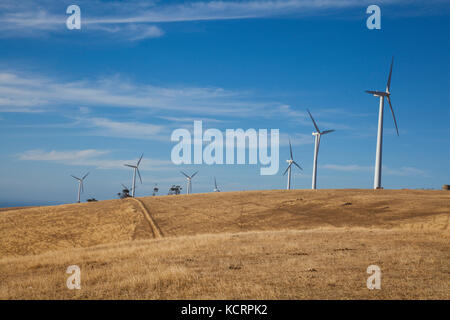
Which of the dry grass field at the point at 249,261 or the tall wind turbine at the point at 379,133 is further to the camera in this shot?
the tall wind turbine at the point at 379,133

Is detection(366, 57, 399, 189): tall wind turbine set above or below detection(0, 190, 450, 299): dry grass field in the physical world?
above

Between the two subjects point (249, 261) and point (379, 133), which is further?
point (379, 133)

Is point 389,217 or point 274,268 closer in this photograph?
point 274,268

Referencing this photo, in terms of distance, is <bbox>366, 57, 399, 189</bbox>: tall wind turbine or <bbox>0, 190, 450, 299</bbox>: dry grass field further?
<bbox>366, 57, 399, 189</bbox>: tall wind turbine

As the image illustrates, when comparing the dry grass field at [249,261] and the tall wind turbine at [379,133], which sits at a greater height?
the tall wind turbine at [379,133]

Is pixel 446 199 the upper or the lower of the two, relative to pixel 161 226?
upper

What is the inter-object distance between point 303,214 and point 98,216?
34798 mm

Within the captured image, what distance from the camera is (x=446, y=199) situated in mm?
61281

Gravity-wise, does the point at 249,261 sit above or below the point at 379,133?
below

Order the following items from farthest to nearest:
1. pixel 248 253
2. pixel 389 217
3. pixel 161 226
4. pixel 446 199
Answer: pixel 446 199 → pixel 161 226 → pixel 389 217 → pixel 248 253
